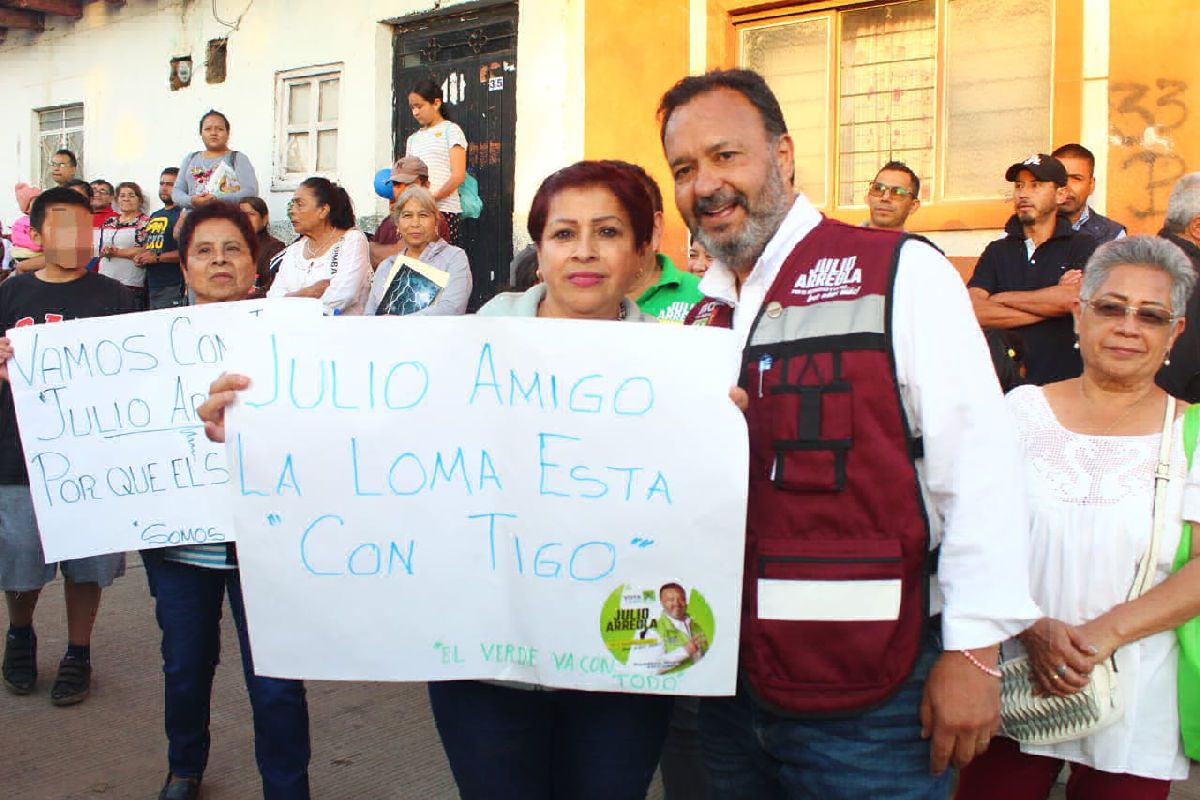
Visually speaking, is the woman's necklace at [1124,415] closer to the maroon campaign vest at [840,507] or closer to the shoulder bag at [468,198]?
the maroon campaign vest at [840,507]

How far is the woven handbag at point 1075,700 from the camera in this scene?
2.29 m

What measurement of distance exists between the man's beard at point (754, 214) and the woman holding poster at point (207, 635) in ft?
6.16

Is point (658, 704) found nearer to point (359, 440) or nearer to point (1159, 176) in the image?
point (359, 440)

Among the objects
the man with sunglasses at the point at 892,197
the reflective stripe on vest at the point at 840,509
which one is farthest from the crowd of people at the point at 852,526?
the man with sunglasses at the point at 892,197

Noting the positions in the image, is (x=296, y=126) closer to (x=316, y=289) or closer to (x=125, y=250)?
(x=125, y=250)

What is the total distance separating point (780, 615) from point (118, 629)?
4.50 m

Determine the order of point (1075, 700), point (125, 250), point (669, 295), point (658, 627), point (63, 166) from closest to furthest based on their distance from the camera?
point (658, 627), point (1075, 700), point (669, 295), point (125, 250), point (63, 166)

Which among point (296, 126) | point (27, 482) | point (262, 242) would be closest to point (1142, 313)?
point (27, 482)

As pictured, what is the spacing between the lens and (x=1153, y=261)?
2.55 meters

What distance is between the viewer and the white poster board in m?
3.17

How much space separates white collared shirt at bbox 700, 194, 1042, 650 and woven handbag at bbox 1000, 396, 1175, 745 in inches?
22.9

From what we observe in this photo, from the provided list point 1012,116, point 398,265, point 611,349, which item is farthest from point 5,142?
point 611,349

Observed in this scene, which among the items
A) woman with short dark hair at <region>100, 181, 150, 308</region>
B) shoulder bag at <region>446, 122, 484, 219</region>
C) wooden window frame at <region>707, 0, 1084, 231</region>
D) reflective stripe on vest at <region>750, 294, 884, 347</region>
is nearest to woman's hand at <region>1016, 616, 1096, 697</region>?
reflective stripe on vest at <region>750, 294, 884, 347</region>

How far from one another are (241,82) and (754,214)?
1046 cm
